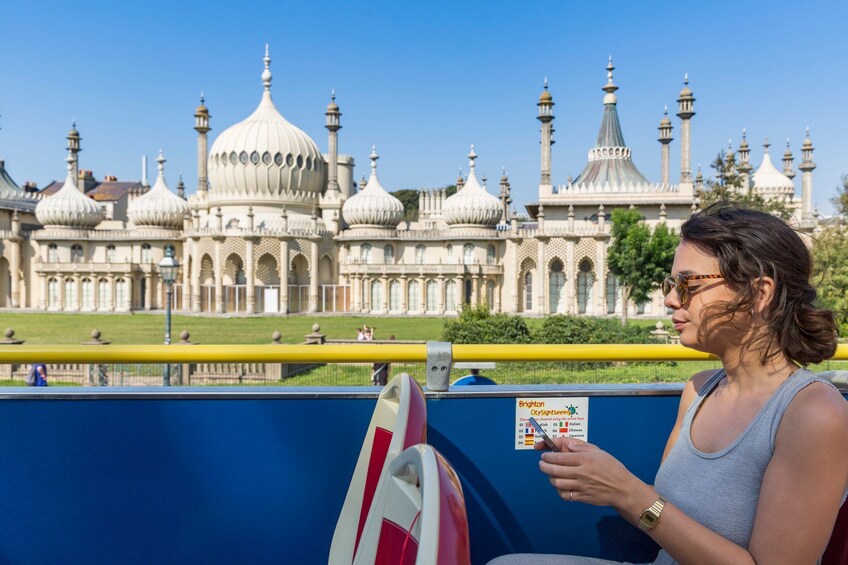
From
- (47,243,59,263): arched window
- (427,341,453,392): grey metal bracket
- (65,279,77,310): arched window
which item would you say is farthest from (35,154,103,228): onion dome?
(427,341,453,392): grey metal bracket

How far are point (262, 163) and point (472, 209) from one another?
1104 centimetres

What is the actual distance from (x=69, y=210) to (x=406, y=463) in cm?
4392

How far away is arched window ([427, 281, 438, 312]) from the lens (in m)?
35.0

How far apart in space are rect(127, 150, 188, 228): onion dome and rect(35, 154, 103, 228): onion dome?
251 centimetres

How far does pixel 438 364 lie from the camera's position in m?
2.35

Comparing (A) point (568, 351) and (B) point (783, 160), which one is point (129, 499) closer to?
(A) point (568, 351)

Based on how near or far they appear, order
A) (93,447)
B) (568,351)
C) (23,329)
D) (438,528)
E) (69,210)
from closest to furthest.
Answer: (438,528)
(93,447)
(568,351)
(23,329)
(69,210)

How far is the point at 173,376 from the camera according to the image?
450 inches

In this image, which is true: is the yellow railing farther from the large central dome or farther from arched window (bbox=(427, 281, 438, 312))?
the large central dome

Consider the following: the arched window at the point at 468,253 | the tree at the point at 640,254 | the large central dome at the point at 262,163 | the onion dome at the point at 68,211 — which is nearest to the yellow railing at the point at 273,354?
the tree at the point at 640,254

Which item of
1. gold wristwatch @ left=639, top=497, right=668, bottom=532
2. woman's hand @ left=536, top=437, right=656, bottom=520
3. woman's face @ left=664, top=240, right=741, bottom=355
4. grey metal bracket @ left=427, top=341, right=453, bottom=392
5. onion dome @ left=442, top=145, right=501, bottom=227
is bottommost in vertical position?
gold wristwatch @ left=639, top=497, right=668, bottom=532

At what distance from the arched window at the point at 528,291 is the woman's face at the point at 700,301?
33920 mm

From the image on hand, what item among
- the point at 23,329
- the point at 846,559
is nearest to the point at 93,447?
the point at 846,559

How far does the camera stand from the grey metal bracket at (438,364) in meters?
2.34
